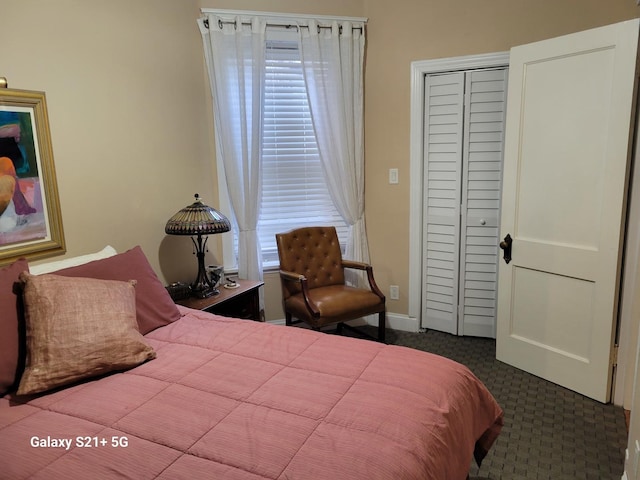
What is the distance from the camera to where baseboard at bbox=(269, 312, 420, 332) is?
371 centimetres

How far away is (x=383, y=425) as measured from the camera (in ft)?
4.50

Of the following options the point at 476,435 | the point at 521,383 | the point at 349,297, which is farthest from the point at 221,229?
the point at 521,383

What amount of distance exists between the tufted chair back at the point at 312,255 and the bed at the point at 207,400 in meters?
1.24

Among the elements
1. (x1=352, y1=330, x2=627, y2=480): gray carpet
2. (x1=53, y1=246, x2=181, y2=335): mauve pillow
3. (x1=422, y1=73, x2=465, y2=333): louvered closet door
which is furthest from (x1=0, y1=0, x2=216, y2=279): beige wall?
(x1=352, y1=330, x2=627, y2=480): gray carpet

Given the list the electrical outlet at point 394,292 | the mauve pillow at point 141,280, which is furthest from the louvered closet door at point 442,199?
the mauve pillow at point 141,280

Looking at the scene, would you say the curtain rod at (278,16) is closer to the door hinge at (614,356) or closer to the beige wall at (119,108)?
the beige wall at (119,108)

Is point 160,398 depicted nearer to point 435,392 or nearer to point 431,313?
point 435,392

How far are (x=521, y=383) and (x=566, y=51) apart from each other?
2.02 meters

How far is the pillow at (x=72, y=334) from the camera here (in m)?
1.62

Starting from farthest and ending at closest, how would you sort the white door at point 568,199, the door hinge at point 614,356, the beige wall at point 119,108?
the door hinge at point 614,356 → the white door at point 568,199 → the beige wall at point 119,108

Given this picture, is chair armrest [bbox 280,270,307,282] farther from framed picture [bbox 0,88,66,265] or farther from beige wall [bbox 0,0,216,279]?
framed picture [bbox 0,88,66,265]

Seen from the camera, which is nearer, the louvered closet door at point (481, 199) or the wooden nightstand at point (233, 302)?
the wooden nightstand at point (233, 302)

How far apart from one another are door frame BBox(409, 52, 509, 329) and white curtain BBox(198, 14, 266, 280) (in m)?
1.16

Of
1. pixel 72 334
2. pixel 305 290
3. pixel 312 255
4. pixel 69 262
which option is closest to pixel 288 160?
pixel 312 255
